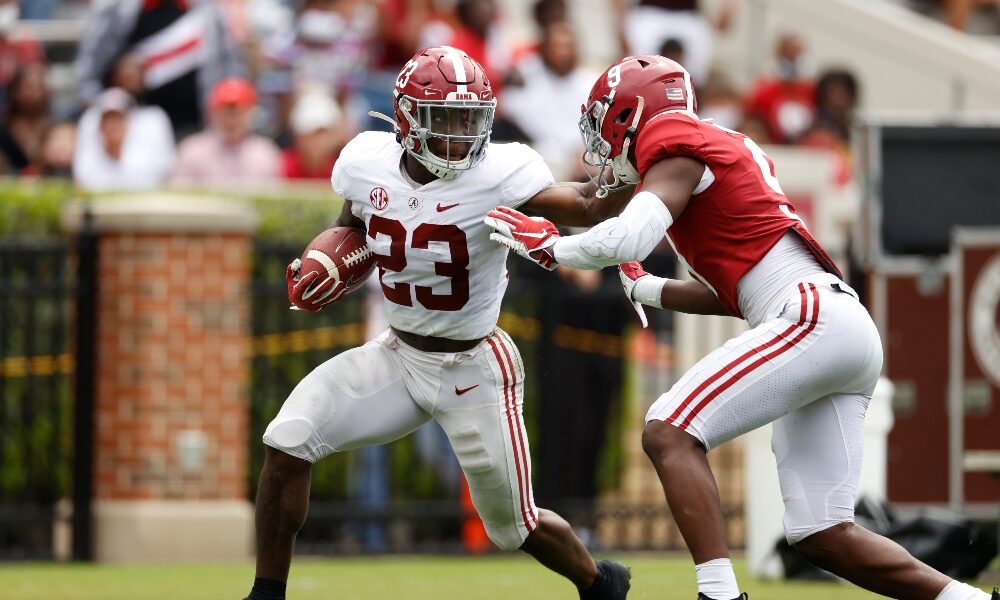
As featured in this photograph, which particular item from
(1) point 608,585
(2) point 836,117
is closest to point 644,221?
(1) point 608,585

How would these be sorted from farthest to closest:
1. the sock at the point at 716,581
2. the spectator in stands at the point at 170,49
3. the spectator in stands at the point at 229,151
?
the spectator in stands at the point at 170,49 < the spectator in stands at the point at 229,151 < the sock at the point at 716,581

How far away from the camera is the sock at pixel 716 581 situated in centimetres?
573

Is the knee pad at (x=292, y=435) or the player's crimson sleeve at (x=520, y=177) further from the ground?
the player's crimson sleeve at (x=520, y=177)

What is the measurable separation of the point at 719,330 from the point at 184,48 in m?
4.35

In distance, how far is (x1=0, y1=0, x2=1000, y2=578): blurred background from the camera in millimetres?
9922

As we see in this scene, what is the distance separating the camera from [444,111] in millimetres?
6387

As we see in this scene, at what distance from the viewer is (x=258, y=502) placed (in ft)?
21.6

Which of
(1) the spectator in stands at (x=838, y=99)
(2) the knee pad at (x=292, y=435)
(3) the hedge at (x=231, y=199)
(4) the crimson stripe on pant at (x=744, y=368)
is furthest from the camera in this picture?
(1) the spectator in stands at (x=838, y=99)

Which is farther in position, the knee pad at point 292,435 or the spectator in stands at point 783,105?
the spectator in stands at point 783,105

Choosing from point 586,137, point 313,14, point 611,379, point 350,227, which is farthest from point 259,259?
point 586,137

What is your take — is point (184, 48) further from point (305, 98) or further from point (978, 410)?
point (978, 410)

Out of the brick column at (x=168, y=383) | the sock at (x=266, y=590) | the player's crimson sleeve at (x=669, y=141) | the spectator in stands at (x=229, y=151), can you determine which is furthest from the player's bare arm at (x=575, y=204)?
the spectator in stands at (x=229, y=151)

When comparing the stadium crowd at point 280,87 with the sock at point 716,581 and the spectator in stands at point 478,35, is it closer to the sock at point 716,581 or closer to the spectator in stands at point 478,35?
the spectator in stands at point 478,35

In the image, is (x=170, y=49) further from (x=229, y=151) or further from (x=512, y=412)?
(x=512, y=412)
